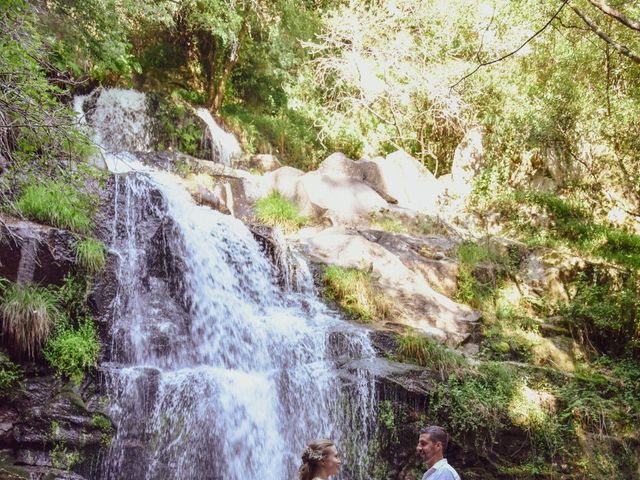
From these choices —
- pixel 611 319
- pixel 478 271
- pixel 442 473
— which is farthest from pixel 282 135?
pixel 442 473

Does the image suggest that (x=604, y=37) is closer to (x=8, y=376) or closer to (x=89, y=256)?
(x=89, y=256)

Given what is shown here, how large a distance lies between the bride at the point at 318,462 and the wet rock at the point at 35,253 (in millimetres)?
4744

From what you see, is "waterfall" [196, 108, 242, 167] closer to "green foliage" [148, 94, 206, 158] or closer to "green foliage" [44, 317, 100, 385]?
"green foliage" [148, 94, 206, 158]

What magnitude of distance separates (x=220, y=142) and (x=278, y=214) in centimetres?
432

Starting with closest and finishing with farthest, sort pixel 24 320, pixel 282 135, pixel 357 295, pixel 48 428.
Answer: pixel 48 428 → pixel 24 320 → pixel 357 295 → pixel 282 135

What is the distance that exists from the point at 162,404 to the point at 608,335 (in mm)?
8418

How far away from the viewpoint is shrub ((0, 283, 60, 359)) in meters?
6.08

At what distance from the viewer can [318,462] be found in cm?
303

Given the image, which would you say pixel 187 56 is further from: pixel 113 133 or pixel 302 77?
pixel 113 133

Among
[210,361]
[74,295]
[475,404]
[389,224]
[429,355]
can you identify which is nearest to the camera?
[74,295]

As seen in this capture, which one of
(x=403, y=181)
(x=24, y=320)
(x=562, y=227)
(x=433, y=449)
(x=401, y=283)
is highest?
(x=403, y=181)

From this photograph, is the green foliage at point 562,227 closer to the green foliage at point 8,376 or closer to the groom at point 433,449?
the groom at point 433,449

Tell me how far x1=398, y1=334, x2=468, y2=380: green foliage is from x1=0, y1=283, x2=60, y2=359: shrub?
4.78m

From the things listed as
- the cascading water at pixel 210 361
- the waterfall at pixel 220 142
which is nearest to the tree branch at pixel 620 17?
the cascading water at pixel 210 361
